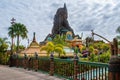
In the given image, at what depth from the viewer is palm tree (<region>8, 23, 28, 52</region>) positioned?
54.6 meters

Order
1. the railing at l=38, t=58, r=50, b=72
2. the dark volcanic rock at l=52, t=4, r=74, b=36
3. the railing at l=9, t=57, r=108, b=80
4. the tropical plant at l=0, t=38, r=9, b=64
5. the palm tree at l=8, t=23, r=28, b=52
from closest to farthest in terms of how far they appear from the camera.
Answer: the railing at l=9, t=57, r=108, b=80
the railing at l=38, t=58, r=50, b=72
the tropical plant at l=0, t=38, r=9, b=64
the palm tree at l=8, t=23, r=28, b=52
the dark volcanic rock at l=52, t=4, r=74, b=36

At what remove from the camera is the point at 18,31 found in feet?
183

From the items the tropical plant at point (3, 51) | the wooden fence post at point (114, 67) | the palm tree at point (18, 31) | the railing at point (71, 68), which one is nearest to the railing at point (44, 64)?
the railing at point (71, 68)

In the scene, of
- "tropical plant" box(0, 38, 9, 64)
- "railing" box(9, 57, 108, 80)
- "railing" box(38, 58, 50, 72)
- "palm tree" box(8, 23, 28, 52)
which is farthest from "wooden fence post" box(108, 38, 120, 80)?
"palm tree" box(8, 23, 28, 52)

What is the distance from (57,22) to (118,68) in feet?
292

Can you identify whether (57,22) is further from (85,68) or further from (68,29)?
(85,68)

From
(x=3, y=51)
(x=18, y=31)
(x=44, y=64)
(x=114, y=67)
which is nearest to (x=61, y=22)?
(x=18, y=31)

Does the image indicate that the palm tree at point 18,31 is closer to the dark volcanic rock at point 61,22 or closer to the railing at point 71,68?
the dark volcanic rock at point 61,22

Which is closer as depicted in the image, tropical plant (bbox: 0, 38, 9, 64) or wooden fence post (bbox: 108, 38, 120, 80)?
wooden fence post (bbox: 108, 38, 120, 80)

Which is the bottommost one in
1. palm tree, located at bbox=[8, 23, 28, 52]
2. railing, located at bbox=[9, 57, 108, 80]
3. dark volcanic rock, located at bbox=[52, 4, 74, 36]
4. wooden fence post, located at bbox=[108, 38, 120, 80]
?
railing, located at bbox=[9, 57, 108, 80]

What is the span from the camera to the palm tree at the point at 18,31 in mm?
54562

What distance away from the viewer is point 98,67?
934 cm

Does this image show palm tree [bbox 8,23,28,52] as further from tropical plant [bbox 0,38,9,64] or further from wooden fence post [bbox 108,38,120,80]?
wooden fence post [bbox 108,38,120,80]

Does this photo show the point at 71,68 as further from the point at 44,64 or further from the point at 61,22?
the point at 61,22
